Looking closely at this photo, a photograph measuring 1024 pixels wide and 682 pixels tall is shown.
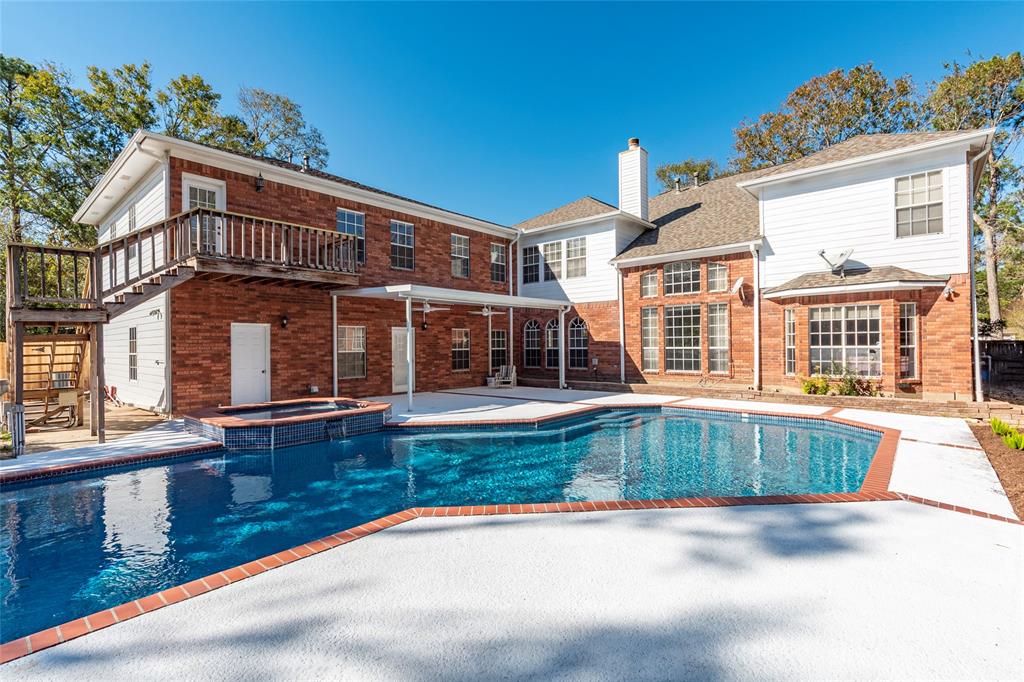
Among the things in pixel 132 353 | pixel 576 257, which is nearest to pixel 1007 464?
pixel 576 257

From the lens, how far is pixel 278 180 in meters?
12.0

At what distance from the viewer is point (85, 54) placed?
61.4 feet

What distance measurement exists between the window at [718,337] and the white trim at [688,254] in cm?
85

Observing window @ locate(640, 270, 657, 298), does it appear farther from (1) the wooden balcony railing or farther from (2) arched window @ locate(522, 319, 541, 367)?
(1) the wooden balcony railing

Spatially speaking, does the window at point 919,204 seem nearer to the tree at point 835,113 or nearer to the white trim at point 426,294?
the white trim at point 426,294

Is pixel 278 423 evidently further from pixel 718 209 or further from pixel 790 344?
pixel 718 209

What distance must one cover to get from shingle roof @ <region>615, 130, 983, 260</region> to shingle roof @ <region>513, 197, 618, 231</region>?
1789 millimetres

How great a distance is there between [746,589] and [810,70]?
27.5 meters

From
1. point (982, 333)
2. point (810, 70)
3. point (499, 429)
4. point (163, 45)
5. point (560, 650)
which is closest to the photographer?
point (560, 650)

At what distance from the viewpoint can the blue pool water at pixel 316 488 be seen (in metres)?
4.07

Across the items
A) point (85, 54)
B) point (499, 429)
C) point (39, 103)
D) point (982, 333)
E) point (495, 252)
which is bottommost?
point (499, 429)

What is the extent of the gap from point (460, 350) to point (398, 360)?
8.67ft

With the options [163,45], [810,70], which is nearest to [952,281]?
[810,70]

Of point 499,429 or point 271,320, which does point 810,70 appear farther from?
point 271,320
